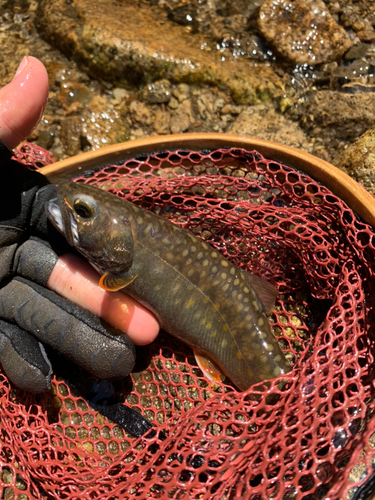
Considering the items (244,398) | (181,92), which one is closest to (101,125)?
(181,92)

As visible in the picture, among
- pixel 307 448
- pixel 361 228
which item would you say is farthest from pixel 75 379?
pixel 361 228

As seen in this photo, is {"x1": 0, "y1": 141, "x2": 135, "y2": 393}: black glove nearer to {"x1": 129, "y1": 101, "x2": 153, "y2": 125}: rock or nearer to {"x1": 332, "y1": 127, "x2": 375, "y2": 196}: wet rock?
{"x1": 129, "y1": 101, "x2": 153, "y2": 125}: rock

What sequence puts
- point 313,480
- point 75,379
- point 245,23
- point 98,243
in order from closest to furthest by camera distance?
1. point 313,480
2. point 98,243
3. point 75,379
4. point 245,23

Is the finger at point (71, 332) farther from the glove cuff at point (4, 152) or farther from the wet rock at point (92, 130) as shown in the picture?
the wet rock at point (92, 130)

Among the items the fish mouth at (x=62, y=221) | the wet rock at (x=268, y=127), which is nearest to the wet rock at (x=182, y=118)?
the wet rock at (x=268, y=127)

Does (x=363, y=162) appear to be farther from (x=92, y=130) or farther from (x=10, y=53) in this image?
(x=10, y=53)

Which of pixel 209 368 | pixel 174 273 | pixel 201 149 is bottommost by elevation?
pixel 209 368

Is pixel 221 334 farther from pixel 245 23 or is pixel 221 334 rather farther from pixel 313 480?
pixel 245 23
